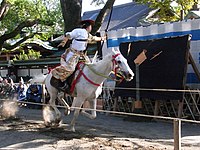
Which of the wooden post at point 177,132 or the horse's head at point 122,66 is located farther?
the horse's head at point 122,66

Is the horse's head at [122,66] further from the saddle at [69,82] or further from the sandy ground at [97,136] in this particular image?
the sandy ground at [97,136]

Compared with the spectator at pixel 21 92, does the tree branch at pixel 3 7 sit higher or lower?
higher

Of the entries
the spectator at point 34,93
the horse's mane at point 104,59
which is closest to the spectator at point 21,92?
the spectator at point 34,93

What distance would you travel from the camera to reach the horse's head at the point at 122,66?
307 inches

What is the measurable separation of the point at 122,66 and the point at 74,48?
158 centimetres

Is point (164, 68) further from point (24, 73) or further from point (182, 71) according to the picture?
point (24, 73)

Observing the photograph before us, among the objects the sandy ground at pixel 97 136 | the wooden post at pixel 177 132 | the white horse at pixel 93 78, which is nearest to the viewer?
the wooden post at pixel 177 132

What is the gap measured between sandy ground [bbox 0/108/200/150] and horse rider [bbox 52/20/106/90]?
1.38 metres

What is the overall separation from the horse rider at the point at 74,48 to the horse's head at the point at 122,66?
103 centimetres

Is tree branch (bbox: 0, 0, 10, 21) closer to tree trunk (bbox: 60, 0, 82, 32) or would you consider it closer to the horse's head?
tree trunk (bbox: 60, 0, 82, 32)

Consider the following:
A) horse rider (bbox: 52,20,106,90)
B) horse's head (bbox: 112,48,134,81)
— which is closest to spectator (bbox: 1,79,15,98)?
horse rider (bbox: 52,20,106,90)

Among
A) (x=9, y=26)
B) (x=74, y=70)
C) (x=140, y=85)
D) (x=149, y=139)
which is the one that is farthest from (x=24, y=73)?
(x=149, y=139)

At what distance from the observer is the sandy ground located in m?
7.32

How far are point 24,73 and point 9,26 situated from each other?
3.51 metres
